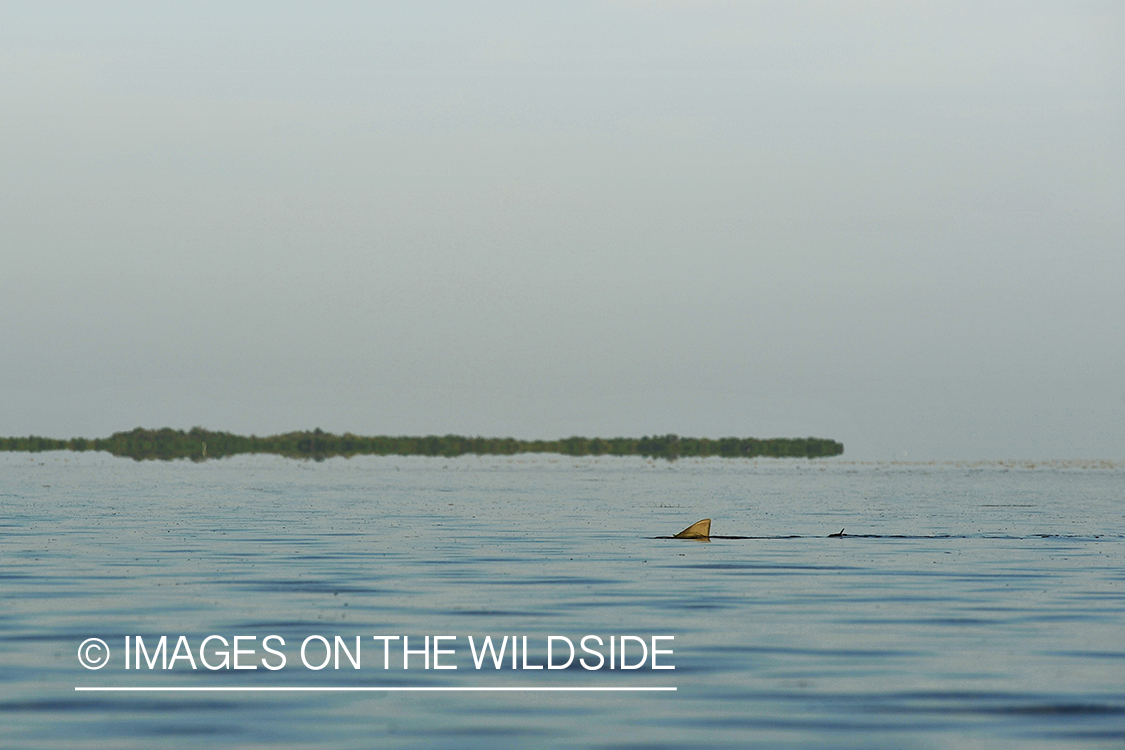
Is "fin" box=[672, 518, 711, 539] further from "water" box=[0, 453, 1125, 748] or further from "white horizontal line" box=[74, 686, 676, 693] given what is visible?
"white horizontal line" box=[74, 686, 676, 693]

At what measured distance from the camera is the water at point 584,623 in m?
16.2

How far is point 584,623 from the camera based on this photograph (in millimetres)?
24047

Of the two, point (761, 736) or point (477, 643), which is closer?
point (761, 736)

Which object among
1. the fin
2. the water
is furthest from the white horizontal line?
the fin

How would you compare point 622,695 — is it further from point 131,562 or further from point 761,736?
point 131,562

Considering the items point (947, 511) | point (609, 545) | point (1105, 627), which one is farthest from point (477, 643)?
point (947, 511)

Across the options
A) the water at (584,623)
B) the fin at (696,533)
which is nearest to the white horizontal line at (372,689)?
the water at (584,623)

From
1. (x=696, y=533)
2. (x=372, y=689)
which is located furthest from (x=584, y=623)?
(x=696, y=533)

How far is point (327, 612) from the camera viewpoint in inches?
985

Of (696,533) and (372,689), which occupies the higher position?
(696,533)

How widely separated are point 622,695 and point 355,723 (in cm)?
355

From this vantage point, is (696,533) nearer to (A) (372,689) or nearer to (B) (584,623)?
(B) (584,623)

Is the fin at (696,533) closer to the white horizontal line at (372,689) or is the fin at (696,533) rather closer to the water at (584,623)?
the water at (584,623)

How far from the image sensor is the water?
16250 mm
